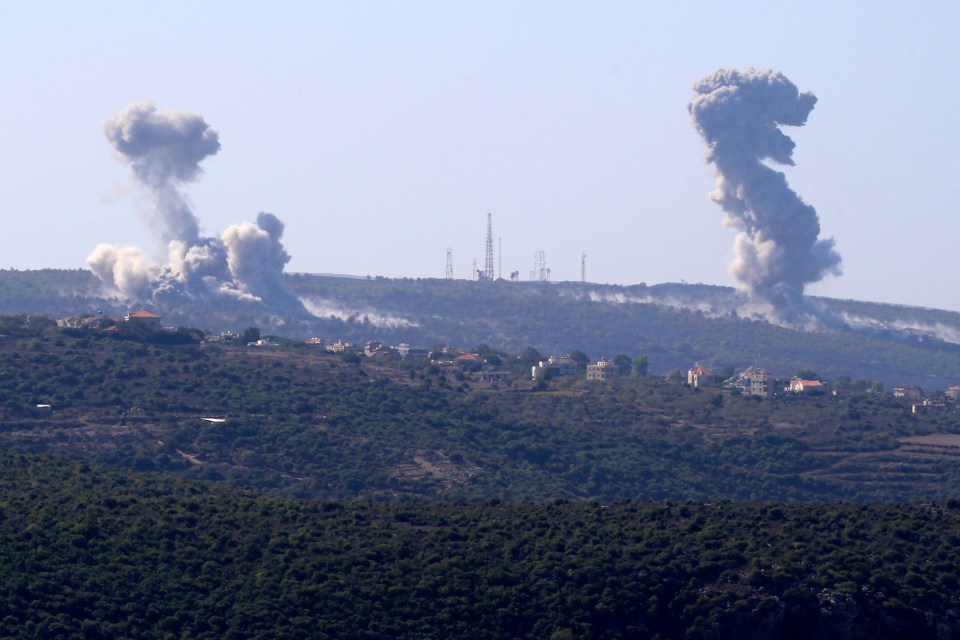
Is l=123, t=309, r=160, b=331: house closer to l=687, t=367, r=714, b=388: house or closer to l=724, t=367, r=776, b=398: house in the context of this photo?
l=687, t=367, r=714, b=388: house

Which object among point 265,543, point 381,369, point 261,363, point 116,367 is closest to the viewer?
point 265,543

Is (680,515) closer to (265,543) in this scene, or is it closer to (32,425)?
(265,543)

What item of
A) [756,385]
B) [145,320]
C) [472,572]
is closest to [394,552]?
[472,572]

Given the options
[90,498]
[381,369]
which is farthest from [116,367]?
[90,498]

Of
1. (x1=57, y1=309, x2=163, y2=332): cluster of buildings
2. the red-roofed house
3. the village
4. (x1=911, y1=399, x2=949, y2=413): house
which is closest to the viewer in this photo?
(x1=57, y1=309, x2=163, y2=332): cluster of buildings

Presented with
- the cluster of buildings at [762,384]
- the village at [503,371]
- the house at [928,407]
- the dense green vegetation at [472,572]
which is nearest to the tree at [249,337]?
the village at [503,371]

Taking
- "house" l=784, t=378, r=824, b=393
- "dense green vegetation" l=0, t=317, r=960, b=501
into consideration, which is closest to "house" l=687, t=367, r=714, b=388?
"house" l=784, t=378, r=824, b=393
